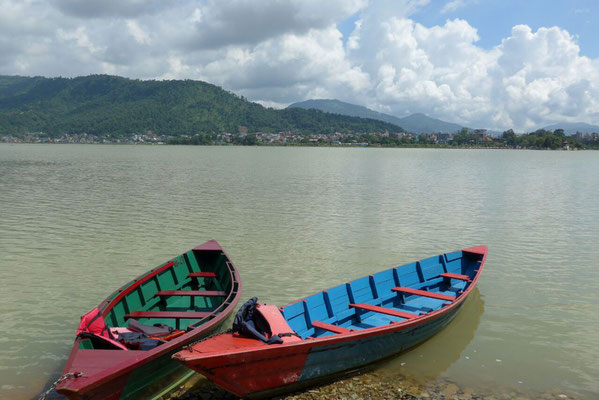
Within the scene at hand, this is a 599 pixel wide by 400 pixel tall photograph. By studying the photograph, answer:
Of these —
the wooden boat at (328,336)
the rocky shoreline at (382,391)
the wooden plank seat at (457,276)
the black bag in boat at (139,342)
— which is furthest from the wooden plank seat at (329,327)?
the wooden plank seat at (457,276)

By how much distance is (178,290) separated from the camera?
11586mm

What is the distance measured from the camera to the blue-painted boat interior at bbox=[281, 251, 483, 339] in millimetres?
9664

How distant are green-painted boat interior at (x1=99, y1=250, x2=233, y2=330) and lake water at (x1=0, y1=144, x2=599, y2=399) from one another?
1.50m

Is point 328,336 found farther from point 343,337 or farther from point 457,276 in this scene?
point 457,276

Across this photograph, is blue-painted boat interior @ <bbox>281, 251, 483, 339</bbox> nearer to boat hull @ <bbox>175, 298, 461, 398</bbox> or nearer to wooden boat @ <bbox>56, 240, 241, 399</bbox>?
boat hull @ <bbox>175, 298, 461, 398</bbox>

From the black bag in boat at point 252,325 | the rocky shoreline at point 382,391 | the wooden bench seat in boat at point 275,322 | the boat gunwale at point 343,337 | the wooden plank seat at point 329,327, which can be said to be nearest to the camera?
the boat gunwale at point 343,337

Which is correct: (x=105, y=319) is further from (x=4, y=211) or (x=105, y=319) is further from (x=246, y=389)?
(x=4, y=211)

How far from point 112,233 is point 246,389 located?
15722 mm

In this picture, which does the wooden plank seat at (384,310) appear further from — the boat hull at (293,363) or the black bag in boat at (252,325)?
the black bag in boat at (252,325)

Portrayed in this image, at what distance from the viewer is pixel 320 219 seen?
25.4 meters

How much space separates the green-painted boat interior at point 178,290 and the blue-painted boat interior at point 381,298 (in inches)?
89.5

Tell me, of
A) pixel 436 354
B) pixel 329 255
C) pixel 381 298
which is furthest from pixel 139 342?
pixel 329 255

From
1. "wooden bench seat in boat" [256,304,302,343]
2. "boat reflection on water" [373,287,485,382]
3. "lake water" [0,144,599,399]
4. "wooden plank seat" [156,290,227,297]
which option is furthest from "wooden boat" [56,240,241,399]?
"boat reflection on water" [373,287,485,382]

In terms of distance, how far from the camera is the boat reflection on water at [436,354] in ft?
30.8
